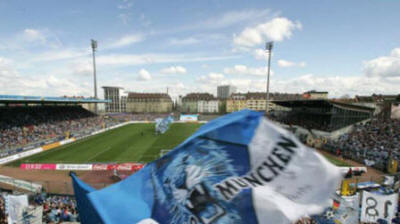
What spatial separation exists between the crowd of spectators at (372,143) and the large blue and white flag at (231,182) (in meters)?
21.7

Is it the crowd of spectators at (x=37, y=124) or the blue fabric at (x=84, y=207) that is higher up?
the blue fabric at (x=84, y=207)

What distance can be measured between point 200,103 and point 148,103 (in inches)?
1108

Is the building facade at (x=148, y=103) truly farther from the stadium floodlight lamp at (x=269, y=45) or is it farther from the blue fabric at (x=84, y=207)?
the blue fabric at (x=84, y=207)

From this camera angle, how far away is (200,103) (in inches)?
4080

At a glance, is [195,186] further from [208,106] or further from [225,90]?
[225,90]

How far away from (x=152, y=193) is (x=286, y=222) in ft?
7.85

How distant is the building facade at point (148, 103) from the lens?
104688 millimetres

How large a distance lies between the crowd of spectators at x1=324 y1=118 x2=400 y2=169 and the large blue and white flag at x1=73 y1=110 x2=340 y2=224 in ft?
71.2

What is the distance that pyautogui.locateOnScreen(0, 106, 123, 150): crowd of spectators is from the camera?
28.9 metres

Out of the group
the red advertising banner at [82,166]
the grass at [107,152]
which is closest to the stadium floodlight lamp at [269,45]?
the grass at [107,152]

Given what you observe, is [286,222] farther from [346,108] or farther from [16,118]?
[16,118]

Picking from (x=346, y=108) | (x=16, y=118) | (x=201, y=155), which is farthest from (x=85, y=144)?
(x=346, y=108)

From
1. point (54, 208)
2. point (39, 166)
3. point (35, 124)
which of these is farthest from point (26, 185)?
point (35, 124)

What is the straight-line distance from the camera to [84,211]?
4.02 m
